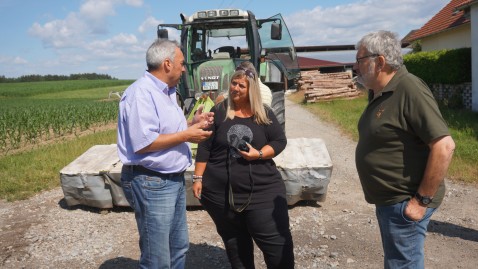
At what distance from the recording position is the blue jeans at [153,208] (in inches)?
112

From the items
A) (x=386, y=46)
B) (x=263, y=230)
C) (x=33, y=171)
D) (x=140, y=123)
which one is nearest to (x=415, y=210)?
(x=386, y=46)

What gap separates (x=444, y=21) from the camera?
1983 cm

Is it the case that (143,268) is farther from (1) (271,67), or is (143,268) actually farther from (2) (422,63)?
(2) (422,63)

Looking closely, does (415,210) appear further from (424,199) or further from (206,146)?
(206,146)

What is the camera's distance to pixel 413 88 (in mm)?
2299

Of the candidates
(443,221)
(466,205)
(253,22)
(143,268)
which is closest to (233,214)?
(143,268)

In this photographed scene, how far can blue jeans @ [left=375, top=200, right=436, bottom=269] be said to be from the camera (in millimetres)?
2414

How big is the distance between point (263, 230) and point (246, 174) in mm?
406

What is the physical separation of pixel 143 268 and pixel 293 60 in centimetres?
659

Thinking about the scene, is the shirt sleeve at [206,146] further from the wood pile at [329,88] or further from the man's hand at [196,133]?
the wood pile at [329,88]

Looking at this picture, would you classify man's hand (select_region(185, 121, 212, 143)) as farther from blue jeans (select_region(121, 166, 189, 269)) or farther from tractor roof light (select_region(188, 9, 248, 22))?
tractor roof light (select_region(188, 9, 248, 22))

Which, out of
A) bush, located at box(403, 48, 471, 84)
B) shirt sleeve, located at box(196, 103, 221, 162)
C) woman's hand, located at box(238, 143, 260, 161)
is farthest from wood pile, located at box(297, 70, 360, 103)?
woman's hand, located at box(238, 143, 260, 161)

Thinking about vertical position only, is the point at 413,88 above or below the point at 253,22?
below

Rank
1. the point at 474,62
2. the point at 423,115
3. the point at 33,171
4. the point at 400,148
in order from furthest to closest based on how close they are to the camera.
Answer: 1. the point at 474,62
2. the point at 33,171
3. the point at 400,148
4. the point at 423,115
